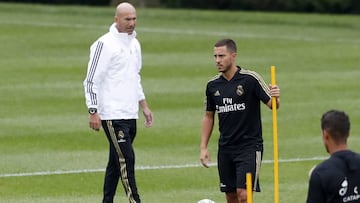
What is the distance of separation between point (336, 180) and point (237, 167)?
160 inches

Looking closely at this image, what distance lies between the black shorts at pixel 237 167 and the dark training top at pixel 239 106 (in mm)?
83

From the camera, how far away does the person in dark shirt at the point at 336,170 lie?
8.33m

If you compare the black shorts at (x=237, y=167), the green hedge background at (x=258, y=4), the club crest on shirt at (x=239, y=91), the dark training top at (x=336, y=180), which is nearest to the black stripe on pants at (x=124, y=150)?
the black shorts at (x=237, y=167)

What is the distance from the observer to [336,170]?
8359 millimetres

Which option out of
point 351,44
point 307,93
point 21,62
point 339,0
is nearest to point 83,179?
point 307,93

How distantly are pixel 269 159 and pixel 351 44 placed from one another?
1461 centimetres

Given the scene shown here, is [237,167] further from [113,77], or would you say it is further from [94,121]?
[113,77]

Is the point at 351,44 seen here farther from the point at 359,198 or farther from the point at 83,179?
the point at 359,198

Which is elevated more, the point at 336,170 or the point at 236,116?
the point at 336,170

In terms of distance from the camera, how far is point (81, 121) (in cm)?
2064

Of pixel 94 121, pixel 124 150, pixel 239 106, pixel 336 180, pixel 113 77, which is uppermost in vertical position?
pixel 336 180

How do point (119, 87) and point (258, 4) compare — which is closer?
point (119, 87)

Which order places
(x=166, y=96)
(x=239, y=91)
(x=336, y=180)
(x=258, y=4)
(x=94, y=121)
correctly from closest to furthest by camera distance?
(x=336, y=180)
(x=239, y=91)
(x=94, y=121)
(x=166, y=96)
(x=258, y=4)

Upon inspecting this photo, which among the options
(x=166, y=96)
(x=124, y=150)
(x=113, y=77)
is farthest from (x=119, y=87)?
(x=166, y=96)
